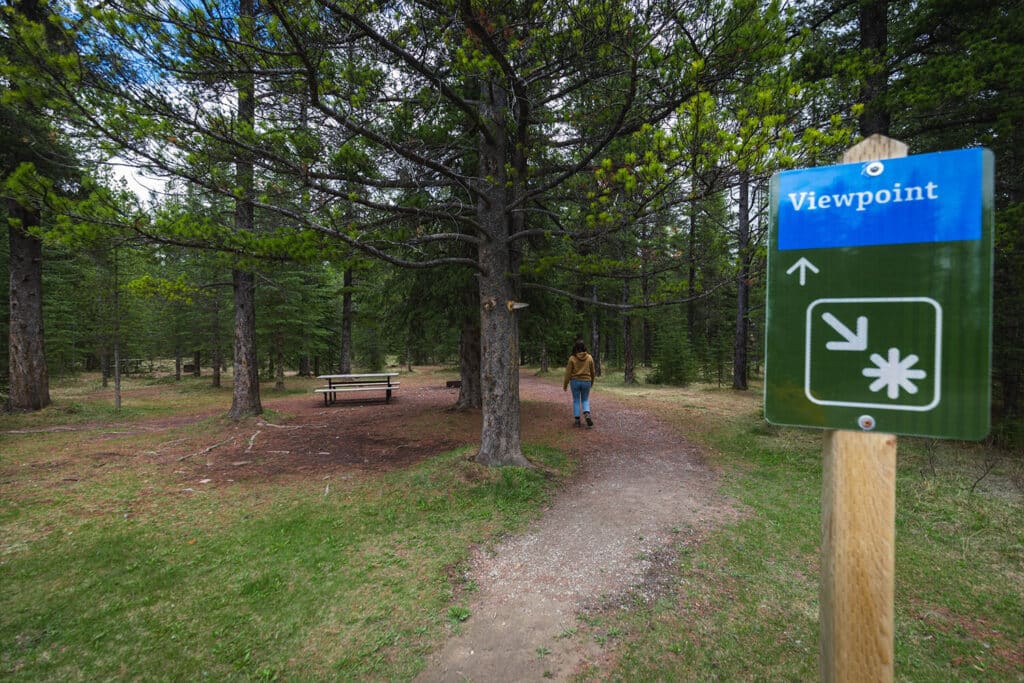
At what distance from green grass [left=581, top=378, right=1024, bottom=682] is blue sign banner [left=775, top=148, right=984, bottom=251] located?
288 cm

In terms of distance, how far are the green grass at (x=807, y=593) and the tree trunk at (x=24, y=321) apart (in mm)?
15751

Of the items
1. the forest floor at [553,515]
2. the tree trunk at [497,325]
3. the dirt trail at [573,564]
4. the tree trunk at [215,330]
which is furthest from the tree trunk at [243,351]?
the tree trunk at [215,330]

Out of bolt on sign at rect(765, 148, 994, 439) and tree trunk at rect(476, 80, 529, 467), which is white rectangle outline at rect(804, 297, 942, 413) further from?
tree trunk at rect(476, 80, 529, 467)

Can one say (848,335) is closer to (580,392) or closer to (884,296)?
(884,296)

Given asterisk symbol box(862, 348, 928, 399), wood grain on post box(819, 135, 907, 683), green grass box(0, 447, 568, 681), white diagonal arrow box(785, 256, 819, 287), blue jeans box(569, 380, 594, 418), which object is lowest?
green grass box(0, 447, 568, 681)

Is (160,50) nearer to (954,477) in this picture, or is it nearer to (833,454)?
(833,454)

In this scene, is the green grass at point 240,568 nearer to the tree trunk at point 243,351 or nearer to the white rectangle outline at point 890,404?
the white rectangle outline at point 890,404

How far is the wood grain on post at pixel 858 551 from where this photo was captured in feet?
4.40

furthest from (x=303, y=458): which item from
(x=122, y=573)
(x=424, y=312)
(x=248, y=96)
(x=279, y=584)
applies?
(x=248, y=96)

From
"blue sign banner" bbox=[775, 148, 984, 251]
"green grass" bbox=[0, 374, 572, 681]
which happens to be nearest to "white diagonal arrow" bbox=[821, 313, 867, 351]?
"blue sign banner" bbox=[775, 148, 984, 251]

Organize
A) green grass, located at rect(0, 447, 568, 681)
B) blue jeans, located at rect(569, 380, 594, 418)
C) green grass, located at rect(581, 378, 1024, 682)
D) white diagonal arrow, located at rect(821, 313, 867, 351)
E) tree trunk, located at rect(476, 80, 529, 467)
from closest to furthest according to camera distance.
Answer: white diagonal arrow, located at rect(821, 313, 867, 351), green grass, located at rect(581, 378, 1024, 682), green grass, located at rect(0, 447, 568, 681), tree trunk, located at rect(476, 80, 529, 467), blue jeans, located at rect(569, 380, 594, 418)

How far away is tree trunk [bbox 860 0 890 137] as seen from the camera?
21.2 feet

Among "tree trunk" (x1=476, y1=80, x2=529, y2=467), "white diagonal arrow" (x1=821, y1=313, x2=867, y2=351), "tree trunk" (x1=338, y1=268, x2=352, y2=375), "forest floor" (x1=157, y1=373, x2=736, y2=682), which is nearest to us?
"white diagonal arrow" (x1=821, y1=313, x2=867, y2=351)

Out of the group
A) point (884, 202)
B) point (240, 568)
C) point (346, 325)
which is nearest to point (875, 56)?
point (884, 202)
